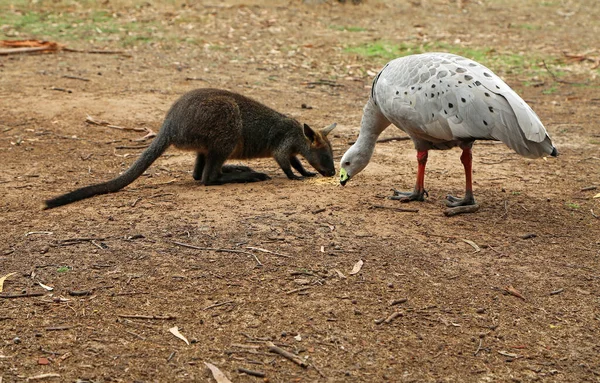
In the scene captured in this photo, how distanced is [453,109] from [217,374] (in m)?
2.97

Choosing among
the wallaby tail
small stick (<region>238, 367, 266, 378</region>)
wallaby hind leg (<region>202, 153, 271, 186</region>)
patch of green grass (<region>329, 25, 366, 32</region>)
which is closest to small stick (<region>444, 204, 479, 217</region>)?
wallaby hind leg (<region>202, 153, 271, 186</region>)

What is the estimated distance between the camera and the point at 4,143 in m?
8.23

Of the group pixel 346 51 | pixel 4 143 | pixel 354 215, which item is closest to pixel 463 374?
pixel 354 215

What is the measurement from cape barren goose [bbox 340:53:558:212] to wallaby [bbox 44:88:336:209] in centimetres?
114

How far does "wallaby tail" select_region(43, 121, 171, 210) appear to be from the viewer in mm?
6316

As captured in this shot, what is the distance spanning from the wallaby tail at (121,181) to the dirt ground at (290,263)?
3.9 inches

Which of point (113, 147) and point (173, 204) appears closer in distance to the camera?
point (173, 204)

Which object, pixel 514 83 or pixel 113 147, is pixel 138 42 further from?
pixel 514 83

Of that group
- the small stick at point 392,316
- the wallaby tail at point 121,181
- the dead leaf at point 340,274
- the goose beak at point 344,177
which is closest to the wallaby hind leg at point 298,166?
the goose beak at point 344,177

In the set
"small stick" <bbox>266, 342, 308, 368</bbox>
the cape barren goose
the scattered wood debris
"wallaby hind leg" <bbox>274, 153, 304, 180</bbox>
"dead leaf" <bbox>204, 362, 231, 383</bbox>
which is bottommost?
"wallaby hind leg" <bbox>274, 153, 304, 180</bbox>

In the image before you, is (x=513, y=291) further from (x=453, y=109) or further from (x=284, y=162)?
(x=284, y=162)

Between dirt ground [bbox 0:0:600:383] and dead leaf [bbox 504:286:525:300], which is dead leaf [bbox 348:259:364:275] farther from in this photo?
dead leaf [bbox 504:286:525:300]

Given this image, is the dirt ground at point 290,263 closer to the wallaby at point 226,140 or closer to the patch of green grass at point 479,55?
the wallaby at point 226,140

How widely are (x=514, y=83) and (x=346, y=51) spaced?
9.50ft
